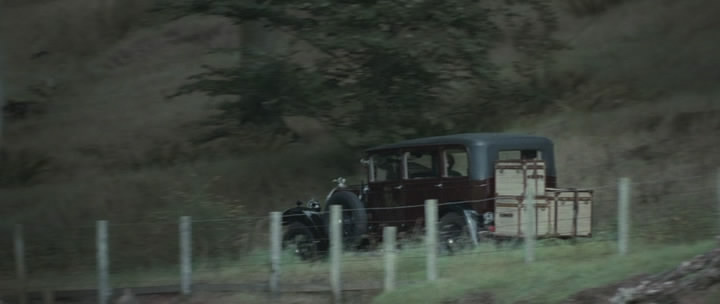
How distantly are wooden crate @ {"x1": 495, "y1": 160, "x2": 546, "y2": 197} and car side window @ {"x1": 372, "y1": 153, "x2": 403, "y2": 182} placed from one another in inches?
71.5

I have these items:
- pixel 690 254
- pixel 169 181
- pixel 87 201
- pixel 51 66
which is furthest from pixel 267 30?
pixel 51 66

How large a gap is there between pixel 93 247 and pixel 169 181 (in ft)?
17.5

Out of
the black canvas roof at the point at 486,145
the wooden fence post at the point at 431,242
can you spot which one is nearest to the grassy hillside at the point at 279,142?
the black canvas roof at the point at 486,145

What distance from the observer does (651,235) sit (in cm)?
1291

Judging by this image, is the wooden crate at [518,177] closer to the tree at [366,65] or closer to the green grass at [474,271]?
the green grass at [474,271]

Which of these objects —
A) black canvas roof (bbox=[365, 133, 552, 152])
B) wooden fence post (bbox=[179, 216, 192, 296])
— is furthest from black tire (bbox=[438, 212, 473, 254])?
wooden fence post (bbox=[179, 216, 192, 296])

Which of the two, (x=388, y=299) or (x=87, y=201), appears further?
(x=87, y=201)

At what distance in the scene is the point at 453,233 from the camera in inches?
535

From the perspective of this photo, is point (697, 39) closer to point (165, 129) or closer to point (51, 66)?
point (165, 129)

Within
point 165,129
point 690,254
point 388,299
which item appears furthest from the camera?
point 165,129

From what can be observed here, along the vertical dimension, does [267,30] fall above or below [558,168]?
above

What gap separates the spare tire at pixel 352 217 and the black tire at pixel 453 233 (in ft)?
4.17

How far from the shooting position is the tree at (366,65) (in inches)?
749

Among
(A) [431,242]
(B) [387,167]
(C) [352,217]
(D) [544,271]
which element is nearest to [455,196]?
(B) [387,167]
